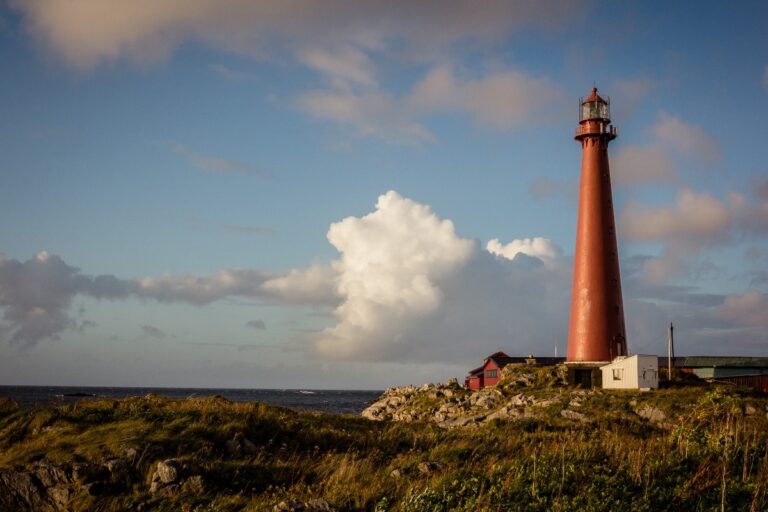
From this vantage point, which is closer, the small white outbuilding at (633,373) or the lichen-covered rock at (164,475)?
the lichen-covered rock at (164,475)

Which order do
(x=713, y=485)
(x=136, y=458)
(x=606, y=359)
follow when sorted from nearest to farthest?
(x=713, y=485), (x=136, y=458), (x=606, y=359)

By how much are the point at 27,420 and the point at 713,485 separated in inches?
789

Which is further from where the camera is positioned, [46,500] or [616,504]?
[46,500]

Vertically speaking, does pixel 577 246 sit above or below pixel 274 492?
above

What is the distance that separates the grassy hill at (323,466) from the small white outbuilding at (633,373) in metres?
24.0

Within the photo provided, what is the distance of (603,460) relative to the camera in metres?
14.8

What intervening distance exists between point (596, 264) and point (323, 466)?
37.6 metres

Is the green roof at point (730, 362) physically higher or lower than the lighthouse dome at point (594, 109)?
lower

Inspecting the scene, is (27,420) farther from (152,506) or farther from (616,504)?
(616,504)

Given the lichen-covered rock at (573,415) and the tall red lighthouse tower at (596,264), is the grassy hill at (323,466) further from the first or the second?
the tall red lighthouse tower at (596,264)

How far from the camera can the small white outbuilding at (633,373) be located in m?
44.5

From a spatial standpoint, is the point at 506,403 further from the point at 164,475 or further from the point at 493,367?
the point at 164,475

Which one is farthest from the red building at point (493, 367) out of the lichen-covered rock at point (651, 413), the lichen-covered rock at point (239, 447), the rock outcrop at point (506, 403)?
the lichen-covered rock at point (239, 447)

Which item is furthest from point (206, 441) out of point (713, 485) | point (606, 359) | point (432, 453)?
point (606, 359)
